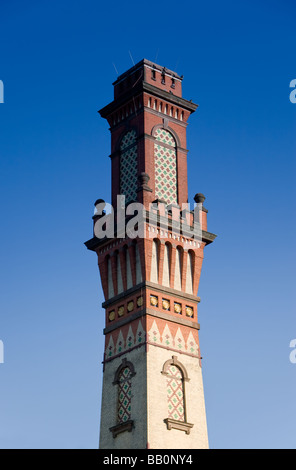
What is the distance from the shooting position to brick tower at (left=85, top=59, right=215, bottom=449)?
44.7 metres

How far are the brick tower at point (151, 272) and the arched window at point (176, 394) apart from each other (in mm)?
52

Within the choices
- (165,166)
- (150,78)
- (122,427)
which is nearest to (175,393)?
(122,427)

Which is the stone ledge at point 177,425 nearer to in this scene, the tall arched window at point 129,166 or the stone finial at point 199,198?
the tall arched window at point 129,166

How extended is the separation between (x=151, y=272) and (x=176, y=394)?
629 cm

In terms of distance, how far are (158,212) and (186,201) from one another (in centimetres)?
312

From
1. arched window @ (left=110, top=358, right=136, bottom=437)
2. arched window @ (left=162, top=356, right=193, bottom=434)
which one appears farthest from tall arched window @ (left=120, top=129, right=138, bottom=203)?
arched window @ (left=162, top=356, right=193, bottom=434)

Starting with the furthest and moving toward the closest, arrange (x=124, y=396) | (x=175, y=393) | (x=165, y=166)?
(x=165, y=166)
(x=124, y=396)
(x=175, y=393)

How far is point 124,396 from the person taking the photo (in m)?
45.5

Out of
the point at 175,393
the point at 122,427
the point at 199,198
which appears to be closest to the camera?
the point at 122,427

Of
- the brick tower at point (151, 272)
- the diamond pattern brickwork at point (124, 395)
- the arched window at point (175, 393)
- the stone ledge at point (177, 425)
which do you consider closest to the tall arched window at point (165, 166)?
the brick tower at point (151, 272)

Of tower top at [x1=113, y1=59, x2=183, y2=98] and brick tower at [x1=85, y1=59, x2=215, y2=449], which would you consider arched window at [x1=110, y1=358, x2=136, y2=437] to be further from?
tower top at [x1=113, y1=59, x2=183, y2=98]

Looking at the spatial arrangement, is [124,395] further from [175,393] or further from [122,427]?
[175,393]

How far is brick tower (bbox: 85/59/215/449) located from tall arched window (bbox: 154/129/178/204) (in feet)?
0.21

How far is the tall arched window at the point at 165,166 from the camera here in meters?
50.0
